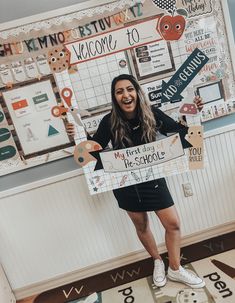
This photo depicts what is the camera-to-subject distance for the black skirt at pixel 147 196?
1.88 m

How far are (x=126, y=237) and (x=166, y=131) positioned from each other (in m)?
0.83

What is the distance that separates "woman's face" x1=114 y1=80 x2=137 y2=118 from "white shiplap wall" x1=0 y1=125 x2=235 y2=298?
0.59 metres

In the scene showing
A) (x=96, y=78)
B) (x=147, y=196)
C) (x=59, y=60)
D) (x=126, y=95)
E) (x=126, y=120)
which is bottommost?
(x=147, y=196)

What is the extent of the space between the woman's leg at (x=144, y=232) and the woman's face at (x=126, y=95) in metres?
0.65

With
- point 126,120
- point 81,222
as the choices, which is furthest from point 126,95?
point 81,222

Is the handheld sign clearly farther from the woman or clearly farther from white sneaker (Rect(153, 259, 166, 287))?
white sneaker (Rect(153, 259, 166, 287))

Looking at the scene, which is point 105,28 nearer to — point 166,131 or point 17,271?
point 166,131

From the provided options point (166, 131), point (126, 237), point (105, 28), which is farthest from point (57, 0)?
point (126, 237)

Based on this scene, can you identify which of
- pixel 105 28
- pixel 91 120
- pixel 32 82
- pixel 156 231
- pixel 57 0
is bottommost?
pixel 156 231

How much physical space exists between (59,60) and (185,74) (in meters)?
0.71

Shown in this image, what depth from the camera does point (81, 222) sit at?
2152mm

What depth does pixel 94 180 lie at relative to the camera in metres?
1.88

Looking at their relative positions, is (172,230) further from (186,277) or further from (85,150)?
(85,150)

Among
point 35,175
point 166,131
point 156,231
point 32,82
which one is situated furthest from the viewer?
point 156,231
